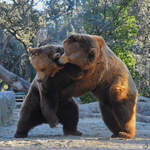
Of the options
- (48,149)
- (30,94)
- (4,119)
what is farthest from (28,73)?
(48,149)

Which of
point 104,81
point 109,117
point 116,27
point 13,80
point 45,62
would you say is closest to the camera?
point 45,62

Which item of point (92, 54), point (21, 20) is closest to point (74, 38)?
point (92, 54)

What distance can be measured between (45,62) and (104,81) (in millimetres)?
1117

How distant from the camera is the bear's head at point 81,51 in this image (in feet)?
15.8

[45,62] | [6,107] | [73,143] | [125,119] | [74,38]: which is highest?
[74,38]

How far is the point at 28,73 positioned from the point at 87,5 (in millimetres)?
5797

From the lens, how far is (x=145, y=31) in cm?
2092

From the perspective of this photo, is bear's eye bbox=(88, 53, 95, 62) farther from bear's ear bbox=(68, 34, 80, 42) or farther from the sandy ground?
the sandy ground

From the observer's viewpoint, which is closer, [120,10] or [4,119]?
[4,119]

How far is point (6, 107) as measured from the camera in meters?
9.00

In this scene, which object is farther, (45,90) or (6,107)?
(6,107)

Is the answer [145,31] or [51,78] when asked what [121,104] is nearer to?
[51,78]

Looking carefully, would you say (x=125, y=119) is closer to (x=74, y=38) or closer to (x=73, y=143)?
(x=73, y=143)

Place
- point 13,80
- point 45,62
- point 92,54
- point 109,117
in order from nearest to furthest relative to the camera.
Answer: point 92,54, point 45,62, point 109,117, point 13,80
